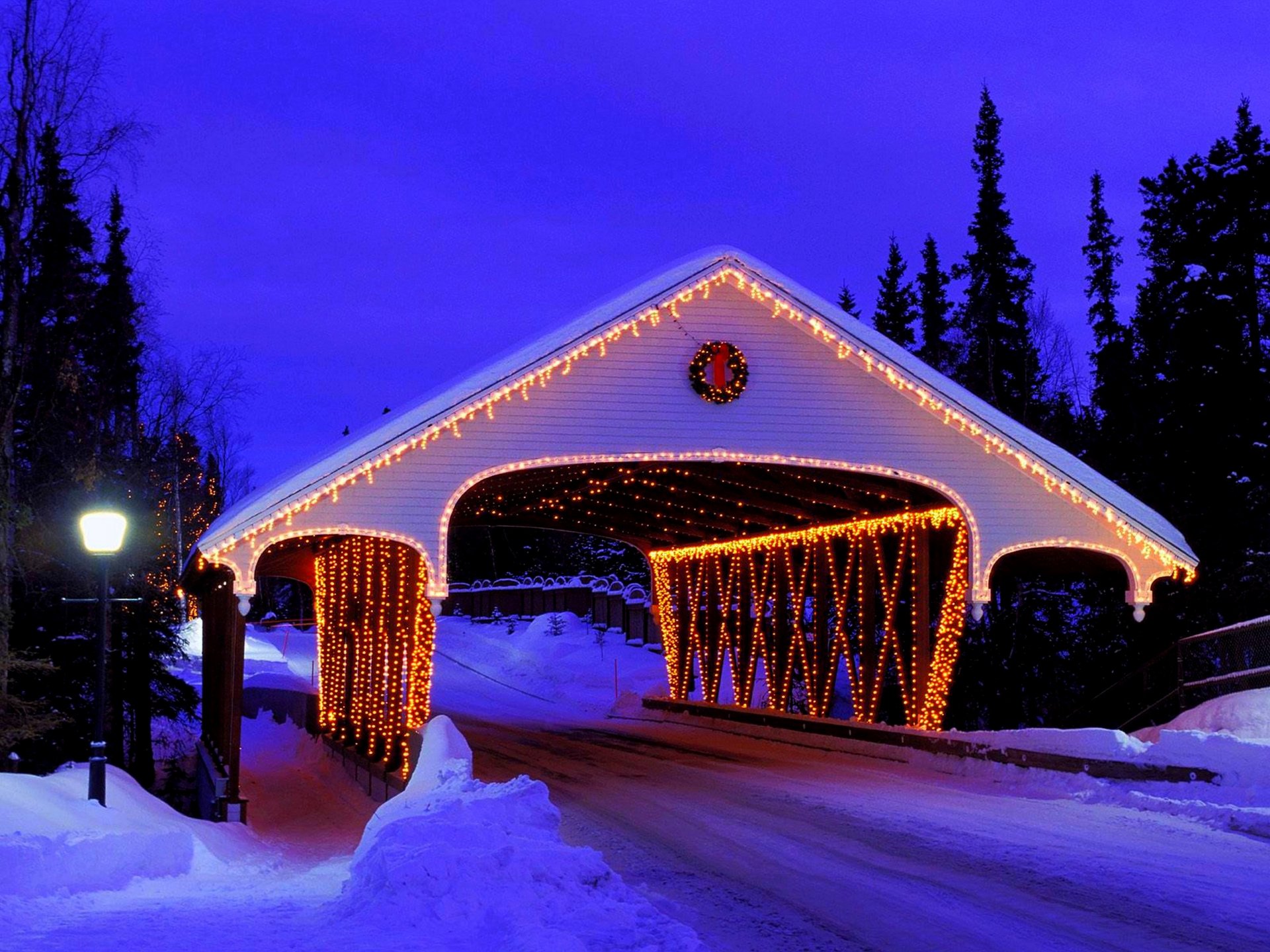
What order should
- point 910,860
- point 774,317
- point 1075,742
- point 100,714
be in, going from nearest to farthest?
point 910,860
point 100,714
point 1075,742
point 774,317

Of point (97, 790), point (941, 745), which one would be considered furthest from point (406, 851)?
point (941, 745)

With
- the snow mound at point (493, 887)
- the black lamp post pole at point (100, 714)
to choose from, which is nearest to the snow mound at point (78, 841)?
the black lamp post pole at point (100, 714)

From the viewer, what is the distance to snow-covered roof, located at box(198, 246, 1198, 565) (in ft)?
47.4

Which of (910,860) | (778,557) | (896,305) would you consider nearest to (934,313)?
(896,305)

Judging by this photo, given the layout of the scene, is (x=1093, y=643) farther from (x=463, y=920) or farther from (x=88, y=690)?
(x=463, y=920)

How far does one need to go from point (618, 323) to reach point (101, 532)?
692 centimetres

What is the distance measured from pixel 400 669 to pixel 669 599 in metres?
11.9

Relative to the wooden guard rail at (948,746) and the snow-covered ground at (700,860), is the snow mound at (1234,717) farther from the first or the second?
the wooden guard rail at (948,746)

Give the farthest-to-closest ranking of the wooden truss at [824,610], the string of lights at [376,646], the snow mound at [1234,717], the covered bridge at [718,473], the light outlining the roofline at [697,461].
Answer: the wooden truss at [824,610] → the string of lights at [376,646] → the light outlining the roofline at [697,461] → the covered bridge at [718,473] → the snow mound at [1234,717]

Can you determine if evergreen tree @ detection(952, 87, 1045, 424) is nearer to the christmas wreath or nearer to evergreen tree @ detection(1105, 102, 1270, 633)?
evergreen tree @ detection(1105, 102, 1270, 633)

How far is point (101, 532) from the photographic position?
11172 millimetres

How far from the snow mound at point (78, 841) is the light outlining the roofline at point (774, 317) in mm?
3982

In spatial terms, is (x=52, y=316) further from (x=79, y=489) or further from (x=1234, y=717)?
(x=1234, y=717)

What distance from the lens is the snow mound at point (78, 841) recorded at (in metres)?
7.79
